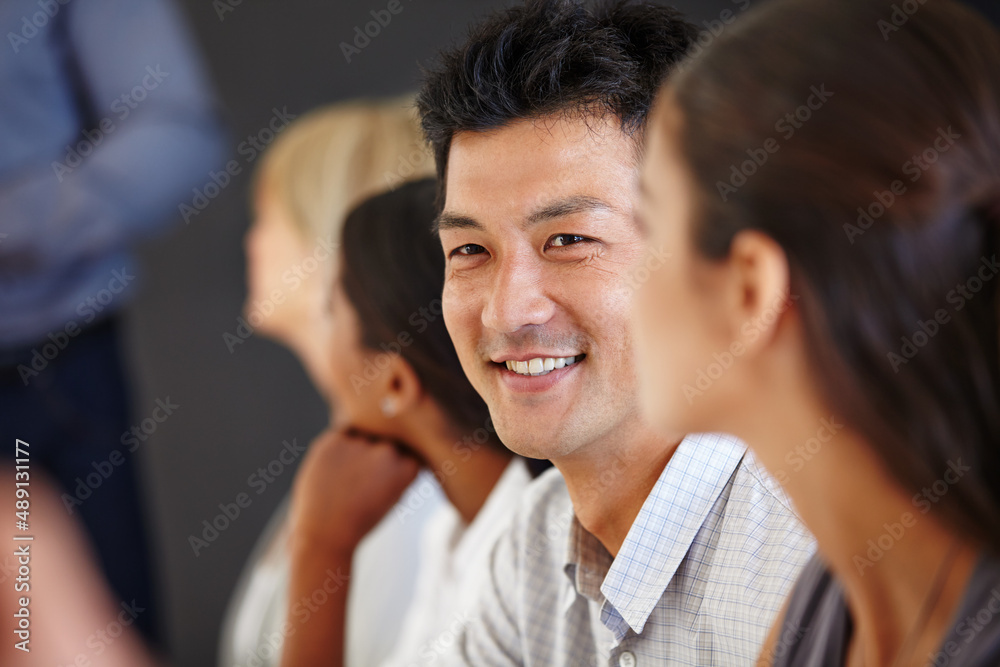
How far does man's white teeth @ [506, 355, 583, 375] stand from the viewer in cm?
63

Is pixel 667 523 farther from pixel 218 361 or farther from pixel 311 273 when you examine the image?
pixel 218 361

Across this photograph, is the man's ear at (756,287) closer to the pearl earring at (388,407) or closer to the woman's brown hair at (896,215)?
the woman's brown hair at (896,215)

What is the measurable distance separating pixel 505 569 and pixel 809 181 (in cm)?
54

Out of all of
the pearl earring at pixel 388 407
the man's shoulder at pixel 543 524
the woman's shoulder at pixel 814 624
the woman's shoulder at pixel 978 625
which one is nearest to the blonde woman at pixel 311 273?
the pearl earring at pixel 388 407

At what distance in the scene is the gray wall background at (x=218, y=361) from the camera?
1.43m

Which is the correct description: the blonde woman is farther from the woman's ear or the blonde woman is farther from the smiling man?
the smiling man

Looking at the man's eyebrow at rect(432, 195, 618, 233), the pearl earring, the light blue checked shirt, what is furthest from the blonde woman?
the man's eyebrow at rect(432, 195, 618, 233)

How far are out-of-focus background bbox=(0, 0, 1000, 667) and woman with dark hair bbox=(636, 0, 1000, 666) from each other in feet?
3.60

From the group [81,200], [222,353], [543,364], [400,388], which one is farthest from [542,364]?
[81,200]

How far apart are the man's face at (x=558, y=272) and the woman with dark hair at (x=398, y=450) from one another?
303 millimetres

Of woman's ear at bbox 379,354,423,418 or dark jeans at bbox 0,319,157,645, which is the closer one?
woman's ear at bbox 379,354,423,418

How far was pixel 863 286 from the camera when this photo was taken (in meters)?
0.37

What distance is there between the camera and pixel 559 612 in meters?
0.73

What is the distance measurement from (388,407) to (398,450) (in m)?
0.06
